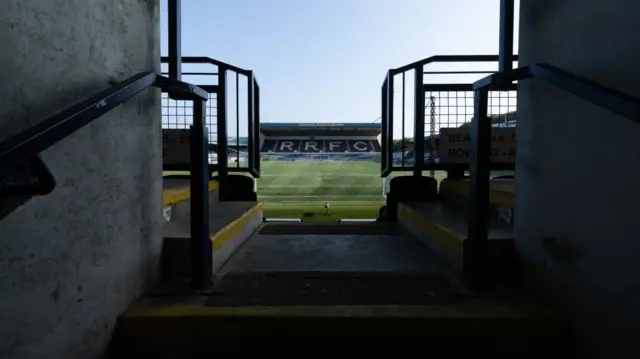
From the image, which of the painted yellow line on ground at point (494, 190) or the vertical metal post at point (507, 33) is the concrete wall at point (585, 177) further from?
the painted yellow line on ground at point (494, 190)

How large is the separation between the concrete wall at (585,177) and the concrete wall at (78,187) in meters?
1.53

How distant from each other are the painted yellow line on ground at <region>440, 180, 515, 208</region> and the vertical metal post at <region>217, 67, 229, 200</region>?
2.12 meters

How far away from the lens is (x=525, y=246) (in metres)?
1.75

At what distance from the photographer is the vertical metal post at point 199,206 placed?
1.81m

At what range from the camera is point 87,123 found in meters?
1.12

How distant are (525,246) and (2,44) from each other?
184 centimetres

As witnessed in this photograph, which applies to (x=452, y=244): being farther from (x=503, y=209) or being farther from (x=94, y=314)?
(x=94, y=314)

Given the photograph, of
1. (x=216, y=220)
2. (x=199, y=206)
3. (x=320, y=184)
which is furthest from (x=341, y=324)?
(x=320, y=184)

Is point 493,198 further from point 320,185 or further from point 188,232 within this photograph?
point 320,185

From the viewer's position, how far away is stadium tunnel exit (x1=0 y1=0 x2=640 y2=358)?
1.06m

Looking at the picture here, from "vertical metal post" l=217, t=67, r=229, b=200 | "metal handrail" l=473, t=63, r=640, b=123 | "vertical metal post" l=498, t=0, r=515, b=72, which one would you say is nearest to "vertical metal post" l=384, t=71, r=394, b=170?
"vertical metal post" l=217, t=67, r=229, b=200

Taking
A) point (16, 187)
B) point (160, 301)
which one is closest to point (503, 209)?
point (160, 301)

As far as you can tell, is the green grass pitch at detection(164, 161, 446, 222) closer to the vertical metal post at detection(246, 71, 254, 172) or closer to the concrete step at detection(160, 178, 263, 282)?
the vertical metal post at detection(246, 71, 254, 172)

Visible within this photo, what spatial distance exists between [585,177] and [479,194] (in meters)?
0.44
